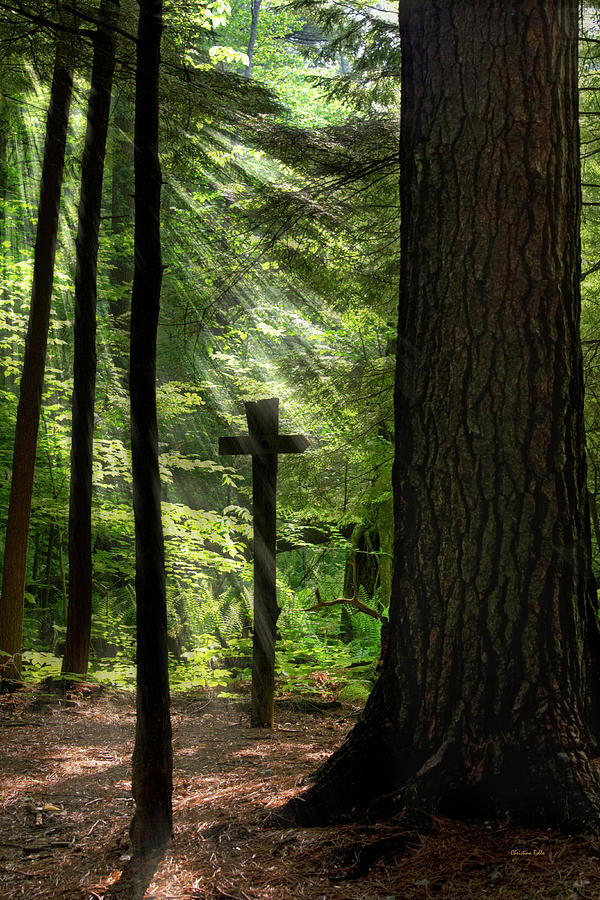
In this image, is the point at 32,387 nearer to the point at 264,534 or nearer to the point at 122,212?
the point at 264,534

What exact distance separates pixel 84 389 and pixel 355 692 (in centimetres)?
483

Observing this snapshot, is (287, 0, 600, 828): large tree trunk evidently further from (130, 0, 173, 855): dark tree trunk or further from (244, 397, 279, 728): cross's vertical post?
(244, 397, 279, 728): cross's vertical post

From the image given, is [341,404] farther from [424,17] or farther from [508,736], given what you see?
[508,736]

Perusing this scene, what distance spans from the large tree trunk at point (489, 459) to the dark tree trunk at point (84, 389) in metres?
5.73

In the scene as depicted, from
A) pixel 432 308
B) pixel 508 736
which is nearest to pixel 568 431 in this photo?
pixel 432 308

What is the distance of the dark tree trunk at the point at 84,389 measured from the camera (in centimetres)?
825

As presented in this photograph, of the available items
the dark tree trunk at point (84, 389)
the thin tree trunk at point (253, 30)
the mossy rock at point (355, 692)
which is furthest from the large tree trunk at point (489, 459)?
the thin tree trunk at point (253, 30)

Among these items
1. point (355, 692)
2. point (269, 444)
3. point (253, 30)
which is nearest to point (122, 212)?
point (269, 444)

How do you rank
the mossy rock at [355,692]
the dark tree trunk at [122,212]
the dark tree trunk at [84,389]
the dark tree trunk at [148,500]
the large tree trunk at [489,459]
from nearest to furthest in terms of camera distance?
the large tree trunk at [489,459], the dark tree trunk at [148,500], the mossy rock at [355,692], the dark tree trunk at [84,389], the dark tree trunk at [122,212]

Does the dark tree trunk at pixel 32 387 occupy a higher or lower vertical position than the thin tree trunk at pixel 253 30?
lower

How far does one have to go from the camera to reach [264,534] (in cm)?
640

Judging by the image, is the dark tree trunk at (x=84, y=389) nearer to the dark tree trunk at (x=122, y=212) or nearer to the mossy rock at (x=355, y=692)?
the mossy rock at (x=355, y=692)

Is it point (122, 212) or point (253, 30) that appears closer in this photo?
point (122, 212)

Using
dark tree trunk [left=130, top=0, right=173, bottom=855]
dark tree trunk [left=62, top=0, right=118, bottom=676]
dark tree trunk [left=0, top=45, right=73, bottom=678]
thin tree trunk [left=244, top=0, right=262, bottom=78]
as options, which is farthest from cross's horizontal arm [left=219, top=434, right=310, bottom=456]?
thin tree trunk [left=244, top=0, right=262, bottom=78]
